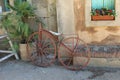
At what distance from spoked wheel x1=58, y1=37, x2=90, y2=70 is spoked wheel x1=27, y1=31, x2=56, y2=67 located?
22 cm

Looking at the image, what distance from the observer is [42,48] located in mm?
4898

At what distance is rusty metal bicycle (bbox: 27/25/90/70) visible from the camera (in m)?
4.77

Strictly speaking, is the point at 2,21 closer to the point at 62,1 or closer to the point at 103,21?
the point at 62,1

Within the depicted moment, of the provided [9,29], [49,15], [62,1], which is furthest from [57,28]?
[9,29]

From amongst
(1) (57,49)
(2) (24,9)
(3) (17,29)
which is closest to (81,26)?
(1) (57,49)

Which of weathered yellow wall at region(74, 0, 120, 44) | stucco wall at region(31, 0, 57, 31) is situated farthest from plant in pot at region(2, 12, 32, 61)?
weathered yellow wall at region(74, 0, 120, 44)

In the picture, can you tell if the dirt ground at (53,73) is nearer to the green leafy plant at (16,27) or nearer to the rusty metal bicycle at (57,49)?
the rusty metal bicycle at (57,49)

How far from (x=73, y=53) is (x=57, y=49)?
43 cm

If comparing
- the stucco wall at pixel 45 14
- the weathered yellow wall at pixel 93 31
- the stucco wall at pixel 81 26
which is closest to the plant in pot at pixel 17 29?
the stucco wall at pixel 45 14

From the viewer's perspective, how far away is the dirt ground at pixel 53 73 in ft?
14.3

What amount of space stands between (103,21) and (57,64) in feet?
4.39

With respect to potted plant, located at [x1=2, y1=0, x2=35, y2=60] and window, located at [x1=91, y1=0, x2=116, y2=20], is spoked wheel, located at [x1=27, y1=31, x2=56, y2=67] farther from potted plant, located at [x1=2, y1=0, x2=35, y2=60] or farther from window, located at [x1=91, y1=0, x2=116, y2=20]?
window, located at [x1=91, y1=0, x2=116, y2=20]

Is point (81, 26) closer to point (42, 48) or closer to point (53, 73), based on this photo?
point (42, 48)

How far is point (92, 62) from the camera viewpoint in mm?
4789
